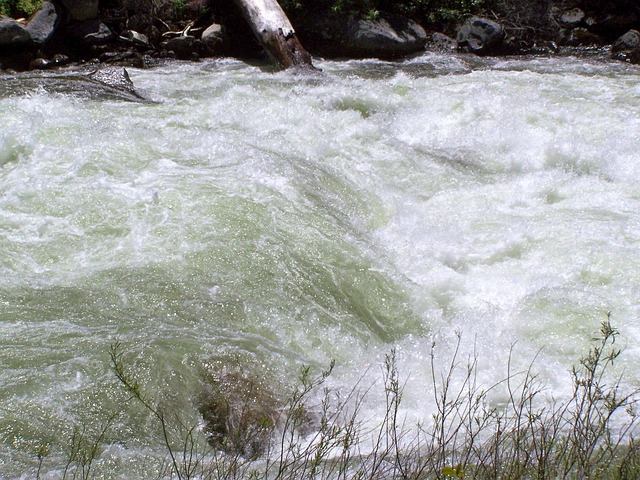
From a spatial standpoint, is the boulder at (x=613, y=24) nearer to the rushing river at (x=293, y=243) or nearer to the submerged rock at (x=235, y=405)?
the rushing river at (x=293, y=243)

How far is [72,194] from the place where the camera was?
184 inches

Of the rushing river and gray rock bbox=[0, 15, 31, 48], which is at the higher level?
gray rock bbox=[0, 15, 31, 48]

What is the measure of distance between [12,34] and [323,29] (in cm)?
517

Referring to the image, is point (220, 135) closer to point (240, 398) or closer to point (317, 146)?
point (317, 146)

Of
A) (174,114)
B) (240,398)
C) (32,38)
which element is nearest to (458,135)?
(174,114)

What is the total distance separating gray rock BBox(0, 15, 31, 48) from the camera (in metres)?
9.15

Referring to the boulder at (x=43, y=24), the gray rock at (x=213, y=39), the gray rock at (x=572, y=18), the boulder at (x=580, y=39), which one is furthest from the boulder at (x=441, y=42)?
the boulder at (x=43, y=24)

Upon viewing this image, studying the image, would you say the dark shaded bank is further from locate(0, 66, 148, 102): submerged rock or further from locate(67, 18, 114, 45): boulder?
locate(0, 66, 148, 102): submerged rock

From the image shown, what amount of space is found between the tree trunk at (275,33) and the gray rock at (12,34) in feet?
11.2

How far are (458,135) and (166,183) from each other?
348cm

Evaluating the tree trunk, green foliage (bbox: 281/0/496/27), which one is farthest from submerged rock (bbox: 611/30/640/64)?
the tree trunk

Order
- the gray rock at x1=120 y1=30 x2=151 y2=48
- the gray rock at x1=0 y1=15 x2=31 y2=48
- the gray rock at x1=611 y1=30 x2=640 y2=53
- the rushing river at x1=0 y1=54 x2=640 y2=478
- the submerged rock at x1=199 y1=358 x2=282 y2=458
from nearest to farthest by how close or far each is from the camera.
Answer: the submerged rock at x1=199 y1=358 x2=282 y2=458 < the rushing river at x1=0 y1=54 x2=640 y2=478 < the gray rock at x1=0 y1=15 x2=31 y2=48 < the gray rock at x1=120 y1=30 x2=151 y2=48 < the gray rock at x1=611 y1=30 x2=640 y2=53

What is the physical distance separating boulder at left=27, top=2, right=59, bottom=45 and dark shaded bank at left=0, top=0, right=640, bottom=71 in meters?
0.02

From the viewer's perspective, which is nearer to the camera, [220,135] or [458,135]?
[220,135]
